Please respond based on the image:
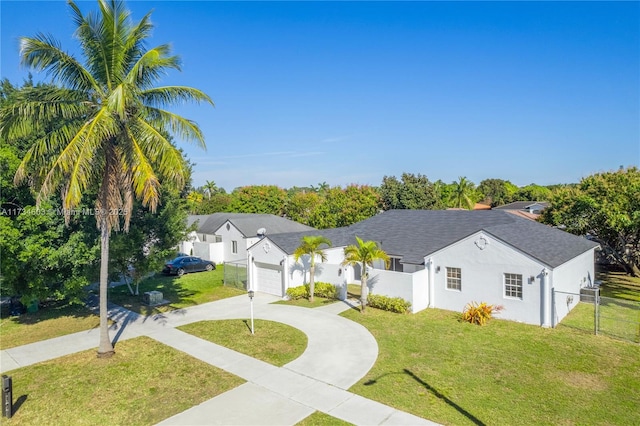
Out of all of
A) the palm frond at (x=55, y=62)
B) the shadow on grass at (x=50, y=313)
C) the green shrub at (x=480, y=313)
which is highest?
the palm frond at (x=55, y=62)

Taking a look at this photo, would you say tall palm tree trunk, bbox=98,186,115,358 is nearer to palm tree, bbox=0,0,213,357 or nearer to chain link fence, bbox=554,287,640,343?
palm tree, bbox=0,0,213,357

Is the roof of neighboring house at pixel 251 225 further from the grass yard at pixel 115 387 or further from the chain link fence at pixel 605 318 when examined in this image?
the chain link fence at pixel 605 318

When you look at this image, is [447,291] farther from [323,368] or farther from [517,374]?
[323,368]

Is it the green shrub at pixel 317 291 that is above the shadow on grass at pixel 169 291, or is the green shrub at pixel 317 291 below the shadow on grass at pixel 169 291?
above

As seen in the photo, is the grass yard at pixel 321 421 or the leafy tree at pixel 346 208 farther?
the leafy tree at pixel 346 208

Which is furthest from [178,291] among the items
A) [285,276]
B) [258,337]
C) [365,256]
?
[365,256]

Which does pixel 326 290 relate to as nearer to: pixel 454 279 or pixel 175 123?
pixel 454 279

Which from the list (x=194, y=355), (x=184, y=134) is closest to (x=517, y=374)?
(x=194, y=355)

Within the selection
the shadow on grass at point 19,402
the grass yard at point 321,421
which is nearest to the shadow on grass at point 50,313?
the shadow on grass at point 19,402
